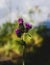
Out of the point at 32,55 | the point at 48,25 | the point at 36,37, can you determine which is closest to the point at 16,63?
the point at 32,55

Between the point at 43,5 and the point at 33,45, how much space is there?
1.80 ft

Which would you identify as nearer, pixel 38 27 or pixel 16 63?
pixel 16 63

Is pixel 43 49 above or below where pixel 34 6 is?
below

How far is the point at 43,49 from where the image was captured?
10.8ft

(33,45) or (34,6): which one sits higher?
(34,6)

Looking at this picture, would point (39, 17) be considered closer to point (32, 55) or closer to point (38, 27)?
point (38, 27)

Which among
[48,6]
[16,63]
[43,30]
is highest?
[48,6]

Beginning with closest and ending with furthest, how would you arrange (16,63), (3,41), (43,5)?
(16,63), (3,41), (43,5)

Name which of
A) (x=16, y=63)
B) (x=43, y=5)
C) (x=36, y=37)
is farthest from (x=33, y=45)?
(x=43, y=5)

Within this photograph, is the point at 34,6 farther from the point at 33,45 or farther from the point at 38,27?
the point at 33,45

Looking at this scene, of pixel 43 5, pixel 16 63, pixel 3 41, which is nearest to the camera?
pixel 16 63

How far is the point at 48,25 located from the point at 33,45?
334 millimetres

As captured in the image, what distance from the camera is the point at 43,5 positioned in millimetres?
3535

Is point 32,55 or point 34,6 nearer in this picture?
point 32,55
